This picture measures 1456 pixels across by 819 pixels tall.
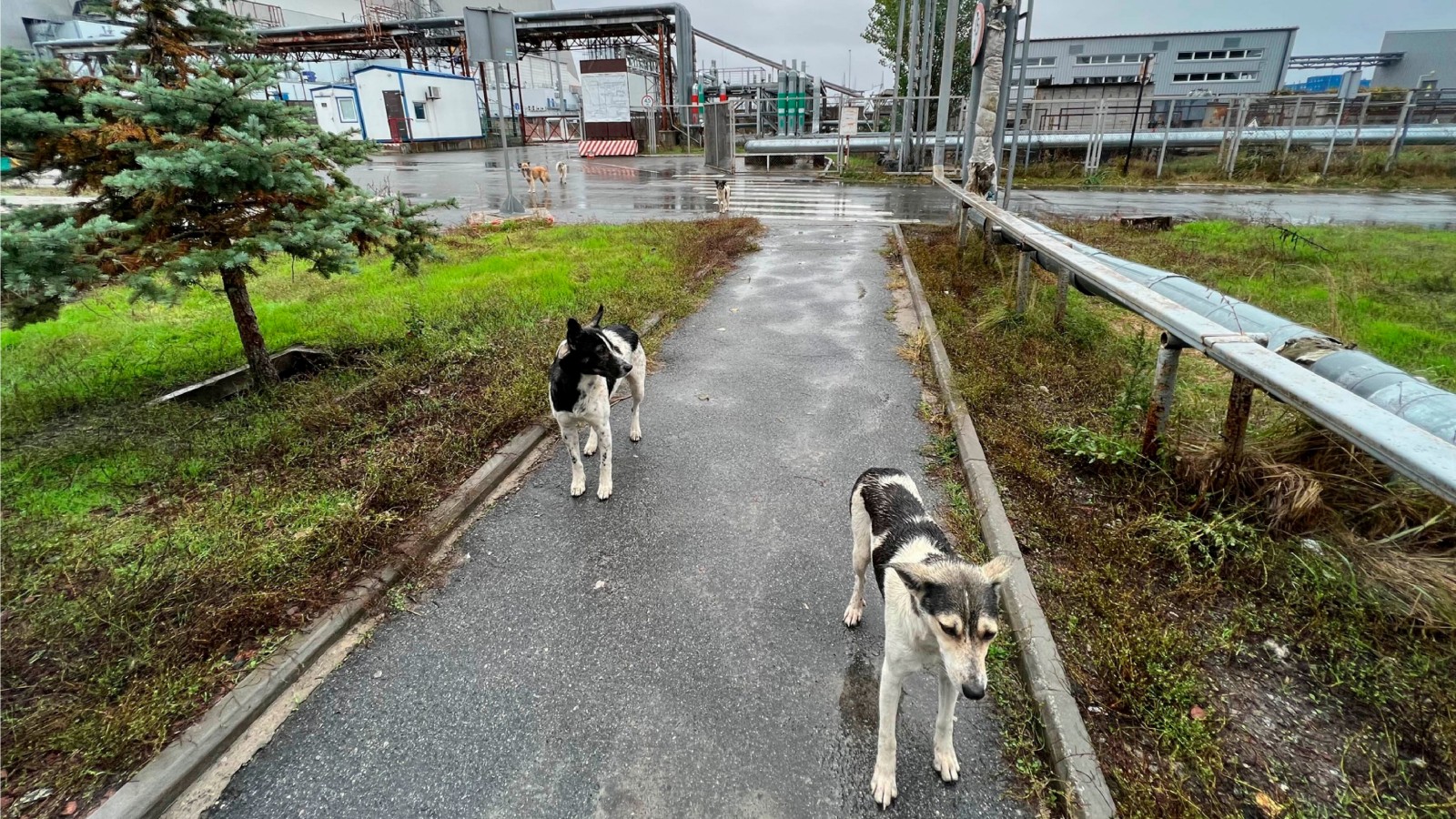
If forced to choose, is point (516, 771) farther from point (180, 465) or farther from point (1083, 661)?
point (180, 465)

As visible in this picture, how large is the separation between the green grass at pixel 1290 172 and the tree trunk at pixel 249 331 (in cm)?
2078

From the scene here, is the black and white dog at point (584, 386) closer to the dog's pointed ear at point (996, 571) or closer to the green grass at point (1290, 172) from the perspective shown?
the dog's pointed ear at point (996, 571)

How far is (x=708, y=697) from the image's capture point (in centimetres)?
272

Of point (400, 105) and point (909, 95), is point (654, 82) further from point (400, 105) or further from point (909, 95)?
point (909, 95)

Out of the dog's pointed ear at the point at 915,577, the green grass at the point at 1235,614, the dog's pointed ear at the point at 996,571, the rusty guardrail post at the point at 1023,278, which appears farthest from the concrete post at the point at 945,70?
the dog's pointed ear at the point at 915,577

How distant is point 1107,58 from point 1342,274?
1975 inches

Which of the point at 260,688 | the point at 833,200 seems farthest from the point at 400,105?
the point at 260,688

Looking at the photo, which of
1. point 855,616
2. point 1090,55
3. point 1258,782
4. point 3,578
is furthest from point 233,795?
point 1090,55

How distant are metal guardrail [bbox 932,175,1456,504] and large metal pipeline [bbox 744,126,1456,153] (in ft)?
63.0

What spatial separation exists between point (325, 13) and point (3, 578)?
52949 millimetres

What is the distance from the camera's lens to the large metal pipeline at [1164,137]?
2116 centimetres

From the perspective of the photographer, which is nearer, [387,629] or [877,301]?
[387,629]

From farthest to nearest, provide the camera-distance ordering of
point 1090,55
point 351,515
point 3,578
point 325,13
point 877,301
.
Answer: point 1090,55 → point 325,13 → point 877,301 → point 351,515 → point 3,578

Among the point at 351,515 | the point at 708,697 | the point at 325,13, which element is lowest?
the point at 708,697
